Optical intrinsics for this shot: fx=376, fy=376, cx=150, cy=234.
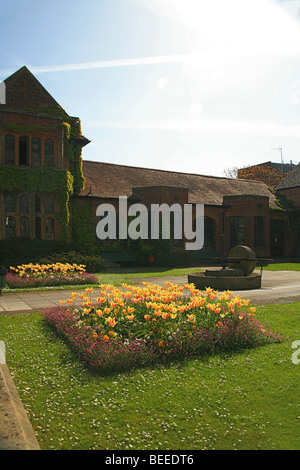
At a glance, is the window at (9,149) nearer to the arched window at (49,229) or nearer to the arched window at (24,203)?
the arched window at (24,203)

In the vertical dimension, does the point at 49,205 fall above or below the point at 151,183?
below

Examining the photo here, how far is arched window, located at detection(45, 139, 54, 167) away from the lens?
2280cm

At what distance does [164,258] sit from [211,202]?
7.64 metres

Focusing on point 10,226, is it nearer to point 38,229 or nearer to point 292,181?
point 38,229

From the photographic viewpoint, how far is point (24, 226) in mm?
21906

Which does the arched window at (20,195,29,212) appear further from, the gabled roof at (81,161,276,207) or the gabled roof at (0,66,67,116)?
the gabled roof at (0,66,67,116)

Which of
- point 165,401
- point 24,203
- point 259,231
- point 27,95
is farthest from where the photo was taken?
point 259,231

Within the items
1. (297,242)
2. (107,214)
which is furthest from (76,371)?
(297,242)

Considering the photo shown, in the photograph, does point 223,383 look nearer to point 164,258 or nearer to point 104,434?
point 104,434

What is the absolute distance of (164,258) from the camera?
→ 25.2 meters

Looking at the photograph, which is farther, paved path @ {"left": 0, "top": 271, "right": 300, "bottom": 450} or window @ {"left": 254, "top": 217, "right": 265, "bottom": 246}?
window @ {"left": 254, "top": 217, "right": 265, "bottom": 246}

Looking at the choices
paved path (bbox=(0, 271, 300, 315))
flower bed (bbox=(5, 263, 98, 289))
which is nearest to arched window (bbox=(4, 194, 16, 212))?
flower bed (bbox=(5, 263, 98, 289))

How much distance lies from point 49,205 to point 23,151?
348cm

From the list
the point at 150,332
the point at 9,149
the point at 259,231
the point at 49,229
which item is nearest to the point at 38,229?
the point at 49,229
